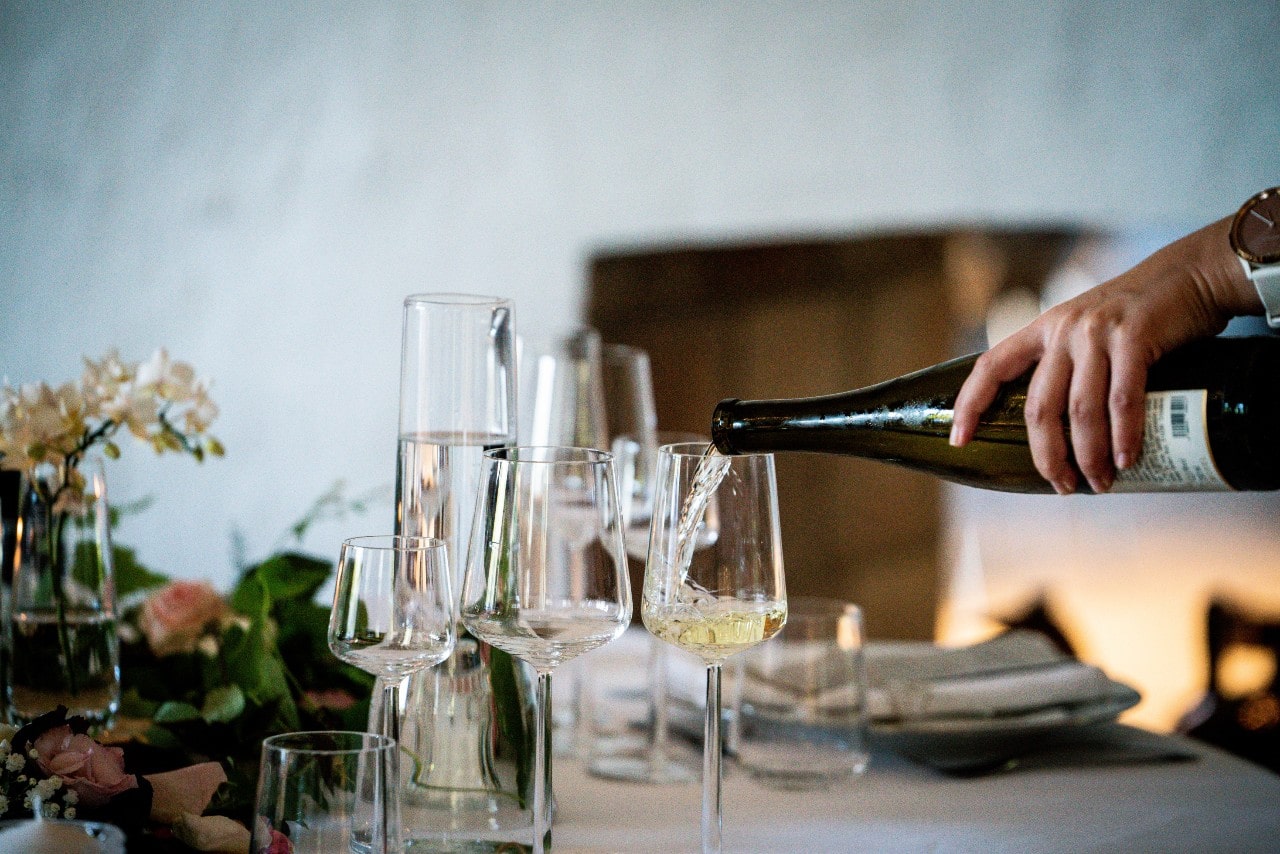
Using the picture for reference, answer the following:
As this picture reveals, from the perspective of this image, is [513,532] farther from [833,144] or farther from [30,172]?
[30,172]

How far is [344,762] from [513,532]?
160 millimetres

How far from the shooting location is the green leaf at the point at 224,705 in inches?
32.7

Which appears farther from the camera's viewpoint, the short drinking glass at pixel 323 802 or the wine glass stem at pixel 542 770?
the wine glass stem at pixel 542 770

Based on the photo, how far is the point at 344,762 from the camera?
0.55 m

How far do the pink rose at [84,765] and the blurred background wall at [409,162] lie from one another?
2.12 metres

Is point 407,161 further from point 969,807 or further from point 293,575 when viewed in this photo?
point 969,807

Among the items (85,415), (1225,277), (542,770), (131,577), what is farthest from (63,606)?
(1225,277)

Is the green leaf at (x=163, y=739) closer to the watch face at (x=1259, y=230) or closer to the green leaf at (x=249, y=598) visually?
the green leaf at (x=249, y=598)

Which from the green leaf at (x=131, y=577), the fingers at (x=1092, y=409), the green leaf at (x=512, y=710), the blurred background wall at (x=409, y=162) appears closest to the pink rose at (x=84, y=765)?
the green leaf at (x=512, y=710)

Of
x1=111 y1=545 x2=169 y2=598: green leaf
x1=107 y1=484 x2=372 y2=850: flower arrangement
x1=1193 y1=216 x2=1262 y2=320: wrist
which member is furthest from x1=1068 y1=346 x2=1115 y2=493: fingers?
x1=111 y1=545 x2=169 y2=598: green leaf

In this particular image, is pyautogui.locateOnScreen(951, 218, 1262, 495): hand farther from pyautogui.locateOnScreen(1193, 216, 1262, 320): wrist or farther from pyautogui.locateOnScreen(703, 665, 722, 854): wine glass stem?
pyautogui.locateOnScreen(703, 665, 722, 854): wine glass stem

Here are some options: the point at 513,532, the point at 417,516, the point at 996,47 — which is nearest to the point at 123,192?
the point at 996,47

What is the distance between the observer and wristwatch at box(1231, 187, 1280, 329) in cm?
71

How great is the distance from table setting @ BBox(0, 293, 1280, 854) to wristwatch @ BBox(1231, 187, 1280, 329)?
13.0 inches
